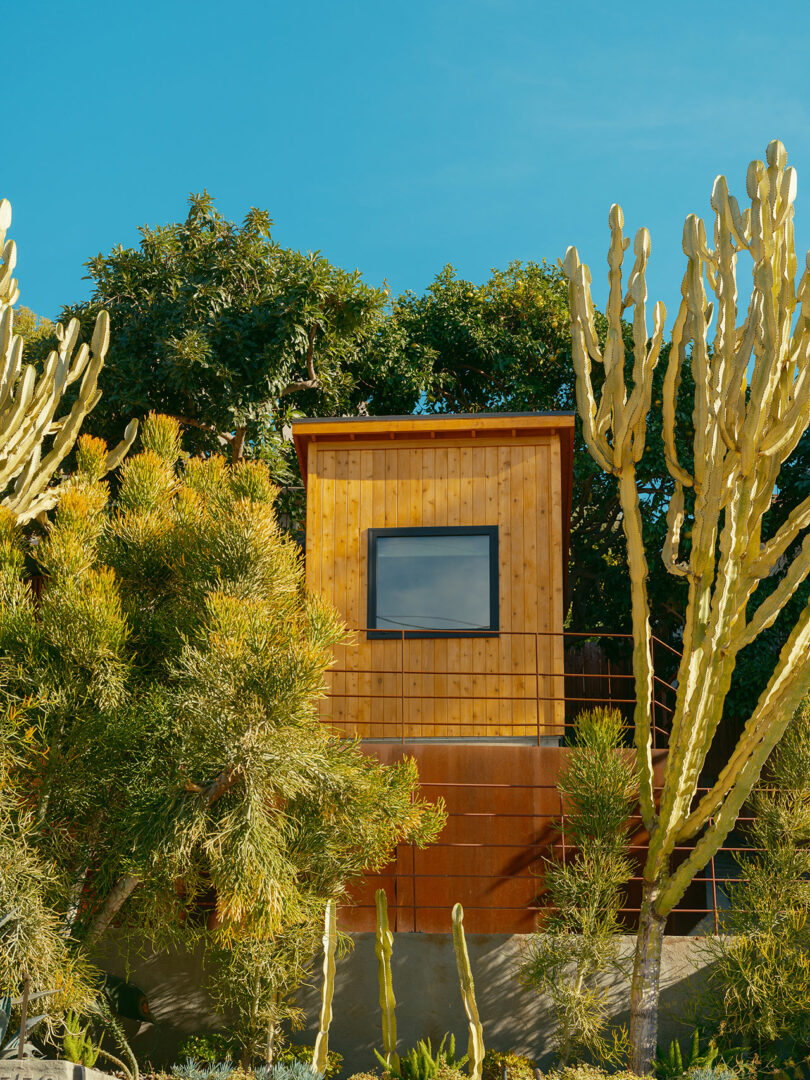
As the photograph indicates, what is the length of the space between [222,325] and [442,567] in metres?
6.61

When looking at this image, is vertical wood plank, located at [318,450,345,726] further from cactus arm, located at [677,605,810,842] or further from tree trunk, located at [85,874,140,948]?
cactus arm, located at [677,605,810,842]

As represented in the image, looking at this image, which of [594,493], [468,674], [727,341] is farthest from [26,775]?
[594,493]

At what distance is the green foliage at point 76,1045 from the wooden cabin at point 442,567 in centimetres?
334

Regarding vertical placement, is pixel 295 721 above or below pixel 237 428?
below

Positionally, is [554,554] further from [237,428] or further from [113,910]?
[237,428]

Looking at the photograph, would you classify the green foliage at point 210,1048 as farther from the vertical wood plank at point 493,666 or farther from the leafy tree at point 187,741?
the vertical wood plank at point 493,666

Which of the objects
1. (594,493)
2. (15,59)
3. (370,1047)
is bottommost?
(370,1047)

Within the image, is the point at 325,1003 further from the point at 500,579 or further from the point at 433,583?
the point at 500,579

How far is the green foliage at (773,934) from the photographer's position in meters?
6.74

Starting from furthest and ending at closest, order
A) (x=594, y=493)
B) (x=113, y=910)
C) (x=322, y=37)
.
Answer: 1. (x=594, y=493)
2. (x=322, y=37)
3. (x=113, y=910)

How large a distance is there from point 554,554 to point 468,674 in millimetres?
1349

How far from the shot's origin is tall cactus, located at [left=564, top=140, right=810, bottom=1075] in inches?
261

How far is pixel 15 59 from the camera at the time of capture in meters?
11.2

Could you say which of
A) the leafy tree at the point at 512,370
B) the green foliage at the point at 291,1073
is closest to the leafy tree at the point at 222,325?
the leafy tree at the point at 512,370
